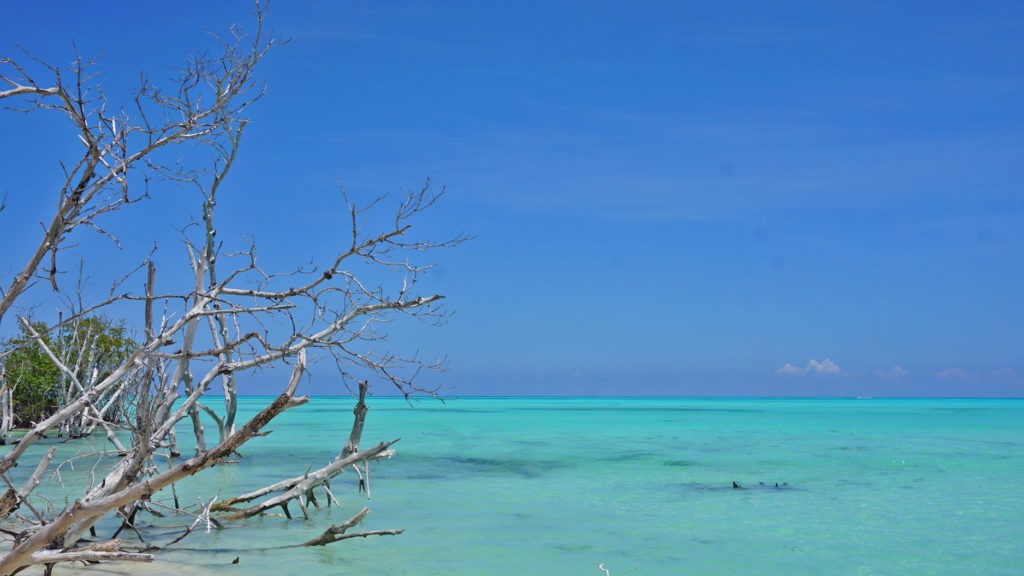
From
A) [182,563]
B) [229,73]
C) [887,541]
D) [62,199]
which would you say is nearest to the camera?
[62,199]

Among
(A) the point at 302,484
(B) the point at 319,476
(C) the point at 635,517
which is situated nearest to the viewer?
(B) the point at 319,476

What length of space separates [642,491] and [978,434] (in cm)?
2607

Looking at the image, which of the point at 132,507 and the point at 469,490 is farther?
the point at 469,490

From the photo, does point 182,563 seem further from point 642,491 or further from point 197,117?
point 642,491

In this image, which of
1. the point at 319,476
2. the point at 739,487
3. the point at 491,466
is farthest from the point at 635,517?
the point at 491,466

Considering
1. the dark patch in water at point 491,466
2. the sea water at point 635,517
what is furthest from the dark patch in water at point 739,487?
the dark patch in water at point 491,466

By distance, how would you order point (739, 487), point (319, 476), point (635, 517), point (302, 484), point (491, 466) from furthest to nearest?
point (491, 466)
point (739, 487)
point (635, 517)
point (302, 484)
point (319, 476)

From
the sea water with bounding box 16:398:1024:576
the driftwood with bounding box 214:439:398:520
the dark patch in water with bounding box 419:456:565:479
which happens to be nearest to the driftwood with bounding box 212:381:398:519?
the driftwood with bounding box 214:439:398:520

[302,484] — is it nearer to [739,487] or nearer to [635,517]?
[635,517]

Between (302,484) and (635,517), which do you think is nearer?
(302,484)

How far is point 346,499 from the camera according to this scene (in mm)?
13242

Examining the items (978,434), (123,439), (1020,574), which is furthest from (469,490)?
(978,434)

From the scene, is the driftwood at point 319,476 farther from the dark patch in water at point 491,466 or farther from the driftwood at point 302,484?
the dark patch in water at point 491,466

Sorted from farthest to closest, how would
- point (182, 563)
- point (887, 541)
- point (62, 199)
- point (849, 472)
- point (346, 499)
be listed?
point (849, 472)
point (346, 499)
point (887, 541)
point (182, 563)
point (62, 199)
